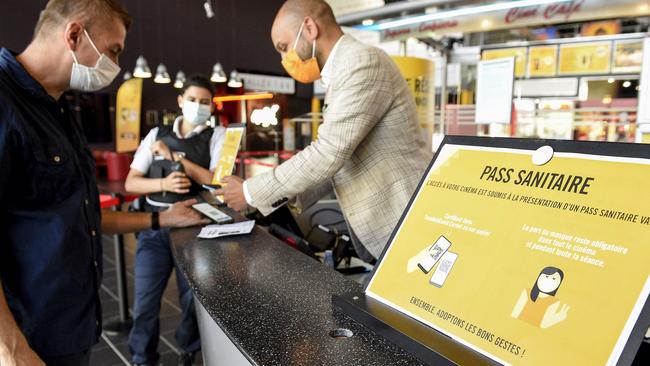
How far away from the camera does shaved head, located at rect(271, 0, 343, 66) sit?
5.32 feet

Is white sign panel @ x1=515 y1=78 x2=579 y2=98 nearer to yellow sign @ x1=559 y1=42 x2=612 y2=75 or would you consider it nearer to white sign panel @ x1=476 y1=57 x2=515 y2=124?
yellow sign @ x1=559 y1=42 x2=612 y2=75

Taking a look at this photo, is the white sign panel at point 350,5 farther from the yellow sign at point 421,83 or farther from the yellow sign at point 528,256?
the yellow sign at point 528,256

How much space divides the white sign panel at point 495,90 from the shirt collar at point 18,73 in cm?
360

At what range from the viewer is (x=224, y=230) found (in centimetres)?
167

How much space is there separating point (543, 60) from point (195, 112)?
5.44m

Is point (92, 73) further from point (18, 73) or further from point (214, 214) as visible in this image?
point (214, 214)

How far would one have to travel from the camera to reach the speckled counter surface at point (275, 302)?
80 cm

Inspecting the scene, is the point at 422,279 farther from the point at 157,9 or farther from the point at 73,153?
the point at 157,9

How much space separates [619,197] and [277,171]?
0.92m

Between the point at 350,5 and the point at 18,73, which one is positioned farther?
the point at 350,5

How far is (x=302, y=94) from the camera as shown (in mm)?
14227

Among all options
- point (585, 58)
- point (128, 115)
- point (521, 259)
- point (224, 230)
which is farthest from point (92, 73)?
point (128, 115)

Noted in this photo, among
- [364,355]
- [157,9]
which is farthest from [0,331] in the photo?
[157,9]

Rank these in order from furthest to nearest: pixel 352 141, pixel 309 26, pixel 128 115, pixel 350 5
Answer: pixel 128 115 < pixel 350 5 < pixel 309 26 < pixel 352 141
